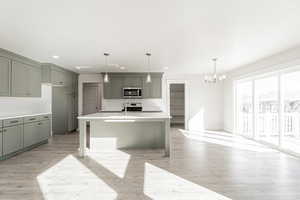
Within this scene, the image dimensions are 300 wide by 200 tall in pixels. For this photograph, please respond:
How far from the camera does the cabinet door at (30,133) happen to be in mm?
4426

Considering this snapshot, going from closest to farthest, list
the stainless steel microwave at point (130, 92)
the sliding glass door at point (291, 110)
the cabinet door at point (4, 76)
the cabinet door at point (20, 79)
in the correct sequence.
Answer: the cabinet door at point (4, 76)
the cabinet door at point (20, 79)
the sliding glass door at point (291, 110)
the stainless steel microwave at point (130, 92)

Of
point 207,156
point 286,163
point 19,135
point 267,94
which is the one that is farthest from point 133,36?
point 267,94

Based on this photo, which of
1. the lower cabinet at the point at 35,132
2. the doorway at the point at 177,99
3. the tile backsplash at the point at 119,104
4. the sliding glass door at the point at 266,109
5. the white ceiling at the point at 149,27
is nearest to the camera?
the white ceiling at the point at 149,27

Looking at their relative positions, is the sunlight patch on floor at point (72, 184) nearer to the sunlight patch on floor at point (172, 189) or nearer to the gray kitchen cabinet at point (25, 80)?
the sunlight patch on floor at point (172, 189)

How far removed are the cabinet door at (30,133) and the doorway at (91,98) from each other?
3.27 m

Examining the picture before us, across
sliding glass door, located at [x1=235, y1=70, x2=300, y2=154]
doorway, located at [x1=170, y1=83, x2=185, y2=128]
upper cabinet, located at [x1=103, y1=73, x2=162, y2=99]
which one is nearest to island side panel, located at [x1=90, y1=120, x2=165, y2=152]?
upper cabinet, located at [x1=103, y1=73, x2=162, y2=99]

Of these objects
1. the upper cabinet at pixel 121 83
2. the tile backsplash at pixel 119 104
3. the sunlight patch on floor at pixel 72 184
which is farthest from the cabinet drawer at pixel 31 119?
the tile backsplash at pixel 119 104

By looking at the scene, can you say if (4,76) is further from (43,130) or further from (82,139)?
(82,139)

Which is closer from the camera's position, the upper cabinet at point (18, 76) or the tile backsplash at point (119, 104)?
the upper cabinet at point (18, 76)

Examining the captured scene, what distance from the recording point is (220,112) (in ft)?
26.0

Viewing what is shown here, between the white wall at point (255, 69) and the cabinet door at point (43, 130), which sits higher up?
the white wall at point (255, 69)

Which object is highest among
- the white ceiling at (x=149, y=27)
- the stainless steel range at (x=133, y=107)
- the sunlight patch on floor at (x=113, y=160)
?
the white ceiling at (x=149, y=27)

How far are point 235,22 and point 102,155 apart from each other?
11.7 ft

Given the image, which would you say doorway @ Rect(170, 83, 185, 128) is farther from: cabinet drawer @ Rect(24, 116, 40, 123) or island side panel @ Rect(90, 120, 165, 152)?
cabinet drawer @ Rect(24, 116, 40, 123)
